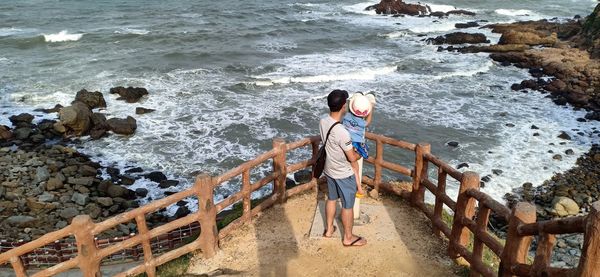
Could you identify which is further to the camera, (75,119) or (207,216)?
(75,119)

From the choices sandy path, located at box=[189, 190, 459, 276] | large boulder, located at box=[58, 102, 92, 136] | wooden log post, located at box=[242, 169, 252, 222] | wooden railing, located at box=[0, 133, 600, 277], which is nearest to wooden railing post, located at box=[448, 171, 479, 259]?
wooden railing, located at box=[0, 133, 600, 277]

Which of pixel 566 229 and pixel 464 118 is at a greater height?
pixel 566 229

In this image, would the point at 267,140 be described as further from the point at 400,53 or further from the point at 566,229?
the point at 400,53

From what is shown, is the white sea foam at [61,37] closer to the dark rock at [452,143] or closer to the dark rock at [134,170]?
the dark rock at [134,170]

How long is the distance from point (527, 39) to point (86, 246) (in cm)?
3601

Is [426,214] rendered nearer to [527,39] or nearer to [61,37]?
[527,39]

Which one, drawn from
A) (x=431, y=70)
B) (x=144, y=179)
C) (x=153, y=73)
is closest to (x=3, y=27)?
(x=153, y=73)

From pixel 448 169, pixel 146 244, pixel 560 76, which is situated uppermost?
pixel 448 169

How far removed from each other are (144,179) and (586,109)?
2043 centimetres

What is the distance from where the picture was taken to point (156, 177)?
1708 centimetres

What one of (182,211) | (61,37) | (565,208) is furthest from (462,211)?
(61,37)

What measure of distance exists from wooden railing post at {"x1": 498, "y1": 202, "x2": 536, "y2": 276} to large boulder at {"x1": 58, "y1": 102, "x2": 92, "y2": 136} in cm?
1857

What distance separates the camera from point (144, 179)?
1714 centimetres

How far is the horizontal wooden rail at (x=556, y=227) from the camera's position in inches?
169
